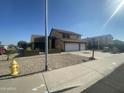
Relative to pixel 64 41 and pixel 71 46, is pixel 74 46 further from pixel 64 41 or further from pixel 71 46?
pixel 64 41

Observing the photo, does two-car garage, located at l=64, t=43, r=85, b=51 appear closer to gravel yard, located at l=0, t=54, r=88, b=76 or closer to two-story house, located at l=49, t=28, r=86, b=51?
two-story house, located at l=49, t=28, r=86, b=51

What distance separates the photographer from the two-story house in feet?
102

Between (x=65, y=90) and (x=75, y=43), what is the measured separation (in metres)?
29.1

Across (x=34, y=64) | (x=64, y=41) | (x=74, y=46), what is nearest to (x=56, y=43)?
(x=64, y=41)

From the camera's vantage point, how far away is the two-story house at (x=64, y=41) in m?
31.1

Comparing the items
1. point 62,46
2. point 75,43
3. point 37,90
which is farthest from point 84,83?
point 75,43

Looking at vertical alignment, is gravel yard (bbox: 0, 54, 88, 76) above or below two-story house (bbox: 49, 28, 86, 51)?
below

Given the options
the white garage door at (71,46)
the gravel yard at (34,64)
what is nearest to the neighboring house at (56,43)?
the white garage door at (71,46)

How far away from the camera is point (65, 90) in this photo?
20.0 feet

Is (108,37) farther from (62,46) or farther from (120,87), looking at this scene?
(120,87)

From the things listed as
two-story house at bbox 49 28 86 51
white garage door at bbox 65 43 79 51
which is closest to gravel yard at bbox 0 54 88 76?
two-story house at bbox 49 28 86 51

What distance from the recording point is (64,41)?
31.3m

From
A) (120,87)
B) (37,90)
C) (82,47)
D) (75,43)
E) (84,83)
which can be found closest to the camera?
(37,90)

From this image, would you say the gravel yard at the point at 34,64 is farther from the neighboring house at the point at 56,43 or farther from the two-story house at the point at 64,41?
the two-story house at the point at 64,41
